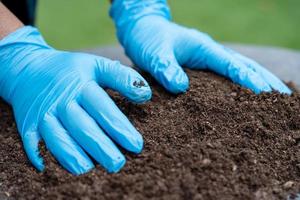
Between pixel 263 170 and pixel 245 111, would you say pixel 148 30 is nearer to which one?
pixel 245 111

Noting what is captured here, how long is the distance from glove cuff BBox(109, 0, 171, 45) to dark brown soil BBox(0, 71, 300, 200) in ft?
1.49

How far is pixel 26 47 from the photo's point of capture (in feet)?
4.59

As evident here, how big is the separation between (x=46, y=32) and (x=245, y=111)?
7.60 feet

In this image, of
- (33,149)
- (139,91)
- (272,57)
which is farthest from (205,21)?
(33,149)

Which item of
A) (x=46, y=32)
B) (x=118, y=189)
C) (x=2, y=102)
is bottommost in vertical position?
(x=46, y=32)

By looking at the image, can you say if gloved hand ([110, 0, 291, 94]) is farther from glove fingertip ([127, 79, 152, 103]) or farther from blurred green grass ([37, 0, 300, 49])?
blurred green grass ([37, 0, 300, 49])

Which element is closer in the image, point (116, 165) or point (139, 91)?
point (116, 165)

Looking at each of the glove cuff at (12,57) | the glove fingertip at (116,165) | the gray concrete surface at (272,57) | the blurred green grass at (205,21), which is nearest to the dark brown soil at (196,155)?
the glove fingertip at (116,165)

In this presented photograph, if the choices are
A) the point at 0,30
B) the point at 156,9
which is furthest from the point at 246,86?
the point at 0,30

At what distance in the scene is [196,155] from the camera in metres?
1.05

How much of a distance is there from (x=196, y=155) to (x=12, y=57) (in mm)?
703

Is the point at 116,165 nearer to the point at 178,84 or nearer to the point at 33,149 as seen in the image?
the point at 33,149

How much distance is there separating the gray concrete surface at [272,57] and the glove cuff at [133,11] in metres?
0.10

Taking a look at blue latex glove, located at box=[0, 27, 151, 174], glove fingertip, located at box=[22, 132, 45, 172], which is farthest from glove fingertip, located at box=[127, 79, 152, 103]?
glove fingertip, located at box=[22, 132, 45, 172]
